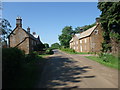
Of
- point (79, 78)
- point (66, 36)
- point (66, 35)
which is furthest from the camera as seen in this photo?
point (66, 35)

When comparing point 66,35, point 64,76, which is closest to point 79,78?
point 64,76

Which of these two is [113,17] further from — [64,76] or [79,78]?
[64,76]

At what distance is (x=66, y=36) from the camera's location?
73.4 m

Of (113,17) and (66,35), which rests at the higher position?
(66,35)

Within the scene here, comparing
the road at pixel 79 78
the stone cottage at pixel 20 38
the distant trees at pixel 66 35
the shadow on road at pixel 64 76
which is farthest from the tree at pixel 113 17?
the distant trees at pixel 66 35

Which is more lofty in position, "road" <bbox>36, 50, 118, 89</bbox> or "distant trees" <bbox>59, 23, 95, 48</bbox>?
"distant trees" <bbox>59, 23, 95, 48</bbox>

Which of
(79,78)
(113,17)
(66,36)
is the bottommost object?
(79,78)

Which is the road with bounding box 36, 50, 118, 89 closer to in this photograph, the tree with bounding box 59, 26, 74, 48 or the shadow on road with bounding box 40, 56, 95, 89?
the shadow on road with bounding box 40, 56, 95, 89

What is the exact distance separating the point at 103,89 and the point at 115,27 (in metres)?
→ 22.2

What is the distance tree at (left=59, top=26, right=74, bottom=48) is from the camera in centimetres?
7225

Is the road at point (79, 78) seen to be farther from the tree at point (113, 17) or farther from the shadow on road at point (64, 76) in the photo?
the tree at point (113, 17)

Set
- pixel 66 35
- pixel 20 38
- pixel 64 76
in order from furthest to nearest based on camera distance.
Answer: pixel 66 35
pixel 20 38
pixel 64 76

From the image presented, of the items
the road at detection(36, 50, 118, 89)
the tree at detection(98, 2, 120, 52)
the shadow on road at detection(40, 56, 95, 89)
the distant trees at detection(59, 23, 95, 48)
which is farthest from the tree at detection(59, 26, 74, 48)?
the road at detection(36, 50, 118, 89)

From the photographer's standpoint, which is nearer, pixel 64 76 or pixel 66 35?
pixel 64 76
